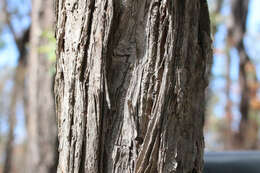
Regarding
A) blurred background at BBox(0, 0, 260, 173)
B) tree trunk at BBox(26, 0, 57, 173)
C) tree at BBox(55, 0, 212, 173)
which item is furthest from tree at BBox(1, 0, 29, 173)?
tree at BBox(55, 0, 212, 173)

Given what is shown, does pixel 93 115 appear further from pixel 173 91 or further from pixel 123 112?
pixel 173 91

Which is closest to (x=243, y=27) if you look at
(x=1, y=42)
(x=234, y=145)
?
(x=234, y=145)

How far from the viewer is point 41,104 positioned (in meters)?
5.52

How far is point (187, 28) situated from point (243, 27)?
11258 millimetres

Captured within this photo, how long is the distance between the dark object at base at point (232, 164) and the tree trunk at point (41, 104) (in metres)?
1.96

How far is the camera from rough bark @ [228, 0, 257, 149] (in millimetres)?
12461

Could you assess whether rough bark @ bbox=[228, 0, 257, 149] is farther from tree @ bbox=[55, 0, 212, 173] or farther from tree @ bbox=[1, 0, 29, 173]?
tree @ bbox=[55, 0, 212, 173]

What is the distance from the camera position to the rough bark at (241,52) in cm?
1246

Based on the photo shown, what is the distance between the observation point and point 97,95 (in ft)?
5.58

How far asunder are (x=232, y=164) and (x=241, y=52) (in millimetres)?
8740

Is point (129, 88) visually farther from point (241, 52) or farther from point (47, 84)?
point (241, 52)

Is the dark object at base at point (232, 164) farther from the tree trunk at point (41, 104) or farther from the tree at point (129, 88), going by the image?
the tree at point (129, 88)

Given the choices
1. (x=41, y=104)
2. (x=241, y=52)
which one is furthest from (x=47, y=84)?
(x=241, y=52)

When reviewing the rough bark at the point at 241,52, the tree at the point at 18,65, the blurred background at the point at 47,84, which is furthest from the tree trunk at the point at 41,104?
the rough bark at the point at 241,52
